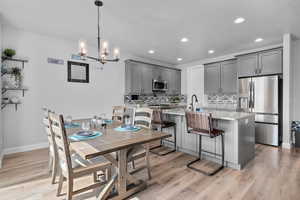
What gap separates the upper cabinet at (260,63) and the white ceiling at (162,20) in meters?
0.35

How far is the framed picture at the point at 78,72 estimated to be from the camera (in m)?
3.88

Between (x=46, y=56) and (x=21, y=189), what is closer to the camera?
(x=21, y=189)

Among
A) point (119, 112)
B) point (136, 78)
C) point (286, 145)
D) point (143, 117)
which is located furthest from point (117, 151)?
point (286, 145)

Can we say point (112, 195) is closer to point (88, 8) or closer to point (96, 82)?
point (88, 8)

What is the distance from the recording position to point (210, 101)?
5828 millimetres

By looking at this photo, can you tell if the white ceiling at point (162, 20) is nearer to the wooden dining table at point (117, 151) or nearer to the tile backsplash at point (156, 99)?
the tile backsplash at point (156, 99)

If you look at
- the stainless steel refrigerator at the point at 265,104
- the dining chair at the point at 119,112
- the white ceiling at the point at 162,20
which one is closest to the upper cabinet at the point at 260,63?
the stainless steel refrigerator at the point at 265,104

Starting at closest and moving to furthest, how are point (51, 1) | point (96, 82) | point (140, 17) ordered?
point (51, 1), point (140, 17), point (96, 82)

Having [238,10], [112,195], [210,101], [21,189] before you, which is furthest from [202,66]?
[21,189]

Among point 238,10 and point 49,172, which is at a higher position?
point 238,10

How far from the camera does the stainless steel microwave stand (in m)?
5.54

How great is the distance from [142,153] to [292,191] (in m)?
2.00

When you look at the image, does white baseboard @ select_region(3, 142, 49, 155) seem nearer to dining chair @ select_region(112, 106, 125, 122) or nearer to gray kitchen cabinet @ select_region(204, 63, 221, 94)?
dining chair @ select_region(112, 106, 125, 122)

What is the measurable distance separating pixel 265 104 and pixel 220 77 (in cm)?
173
